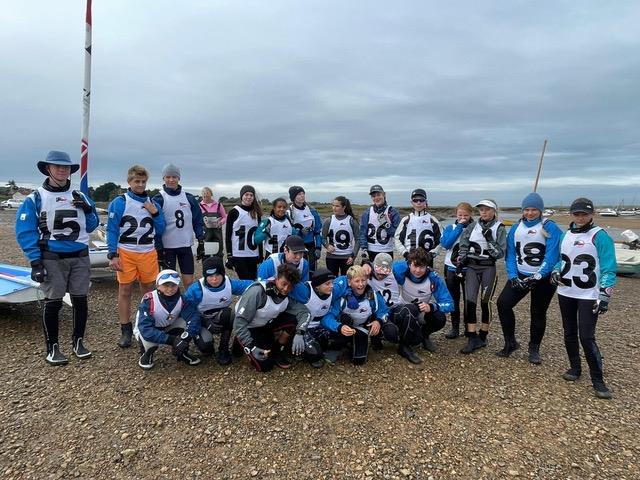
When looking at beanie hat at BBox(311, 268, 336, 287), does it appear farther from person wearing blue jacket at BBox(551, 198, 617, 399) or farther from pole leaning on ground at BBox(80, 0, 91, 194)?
pole leaning on ground at BBox(80, 0, 91, 194)

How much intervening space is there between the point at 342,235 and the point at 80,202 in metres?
3.89

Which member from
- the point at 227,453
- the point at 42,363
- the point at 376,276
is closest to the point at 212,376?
the point at 227,453

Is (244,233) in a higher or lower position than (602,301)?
higher

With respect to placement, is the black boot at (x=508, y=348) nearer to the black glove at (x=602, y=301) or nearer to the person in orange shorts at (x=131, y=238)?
the black glove at (x=602, y=301)

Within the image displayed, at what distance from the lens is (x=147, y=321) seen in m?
4.36

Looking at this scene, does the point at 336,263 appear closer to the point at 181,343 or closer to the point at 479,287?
the point at 479,287

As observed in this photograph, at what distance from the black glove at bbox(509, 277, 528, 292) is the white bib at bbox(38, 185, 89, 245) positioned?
5.42 m

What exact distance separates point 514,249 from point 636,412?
6.85ft

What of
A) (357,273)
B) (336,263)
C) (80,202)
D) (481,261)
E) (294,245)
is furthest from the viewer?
(336,263)

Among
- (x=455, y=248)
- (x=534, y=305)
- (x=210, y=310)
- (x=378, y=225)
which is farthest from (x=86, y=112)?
(x=534, y=305)

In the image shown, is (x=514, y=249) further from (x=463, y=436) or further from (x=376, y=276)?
(x=463, y=436)

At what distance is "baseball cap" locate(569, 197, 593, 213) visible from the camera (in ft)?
13.8

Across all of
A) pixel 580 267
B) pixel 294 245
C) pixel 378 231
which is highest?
pixel 378 231

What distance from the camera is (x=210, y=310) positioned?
4809 mm
